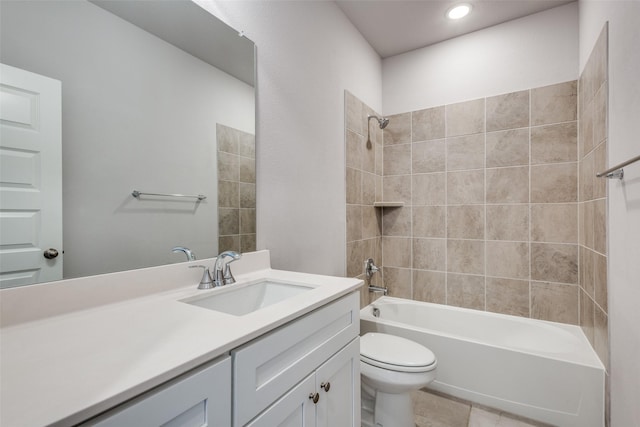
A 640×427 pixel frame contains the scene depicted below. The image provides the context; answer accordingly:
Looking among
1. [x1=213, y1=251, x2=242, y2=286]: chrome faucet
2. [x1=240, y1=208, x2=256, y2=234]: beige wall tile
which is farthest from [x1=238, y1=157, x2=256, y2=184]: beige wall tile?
[x1=213, y1=251, x2=242, y2=286]: chrome faucet

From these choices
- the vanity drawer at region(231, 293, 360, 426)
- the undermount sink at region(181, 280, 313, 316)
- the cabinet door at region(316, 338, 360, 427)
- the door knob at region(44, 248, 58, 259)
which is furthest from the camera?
the undermount sink at region(181, 280, 313, 316)

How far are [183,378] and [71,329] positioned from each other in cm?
36

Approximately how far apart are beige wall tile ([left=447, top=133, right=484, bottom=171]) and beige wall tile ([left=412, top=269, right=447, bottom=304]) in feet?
2.96

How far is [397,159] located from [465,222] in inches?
30.9

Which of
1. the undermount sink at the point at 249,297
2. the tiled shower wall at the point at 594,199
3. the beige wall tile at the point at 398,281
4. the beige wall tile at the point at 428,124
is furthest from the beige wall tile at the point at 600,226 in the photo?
the undermount sink at the point at 249,297

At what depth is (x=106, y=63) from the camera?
888 millimetres

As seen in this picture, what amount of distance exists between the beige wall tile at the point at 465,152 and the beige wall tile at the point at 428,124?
0.13 m

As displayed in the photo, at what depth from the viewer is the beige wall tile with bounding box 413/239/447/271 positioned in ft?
7.92

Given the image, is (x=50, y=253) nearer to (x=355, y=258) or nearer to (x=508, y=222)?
(x=355, y=258)

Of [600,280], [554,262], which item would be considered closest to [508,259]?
[554,262]

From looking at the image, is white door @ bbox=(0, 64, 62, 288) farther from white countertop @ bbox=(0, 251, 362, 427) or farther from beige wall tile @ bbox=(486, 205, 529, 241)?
beige wall tile @ bbox=(486, 205, 529, 241)

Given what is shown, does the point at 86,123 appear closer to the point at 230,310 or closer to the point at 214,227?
the point at 214,227

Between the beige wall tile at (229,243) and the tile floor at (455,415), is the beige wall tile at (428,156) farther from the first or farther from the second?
the beige wall tile at (229,243)

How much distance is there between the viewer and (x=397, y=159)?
8.57 feet
